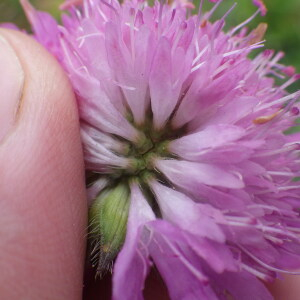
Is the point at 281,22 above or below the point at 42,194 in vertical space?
above

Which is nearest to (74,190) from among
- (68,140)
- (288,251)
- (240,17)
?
(68,140)

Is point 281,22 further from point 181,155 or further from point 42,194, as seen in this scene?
point 42,194

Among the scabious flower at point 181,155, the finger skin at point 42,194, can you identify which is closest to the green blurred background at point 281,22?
the scabious flower at point 181,155

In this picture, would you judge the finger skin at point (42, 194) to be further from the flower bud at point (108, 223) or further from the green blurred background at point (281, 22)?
the green blurred background at point (281, 22)

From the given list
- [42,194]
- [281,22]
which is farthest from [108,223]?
[281,22]

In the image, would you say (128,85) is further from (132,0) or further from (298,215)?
(298,215)
